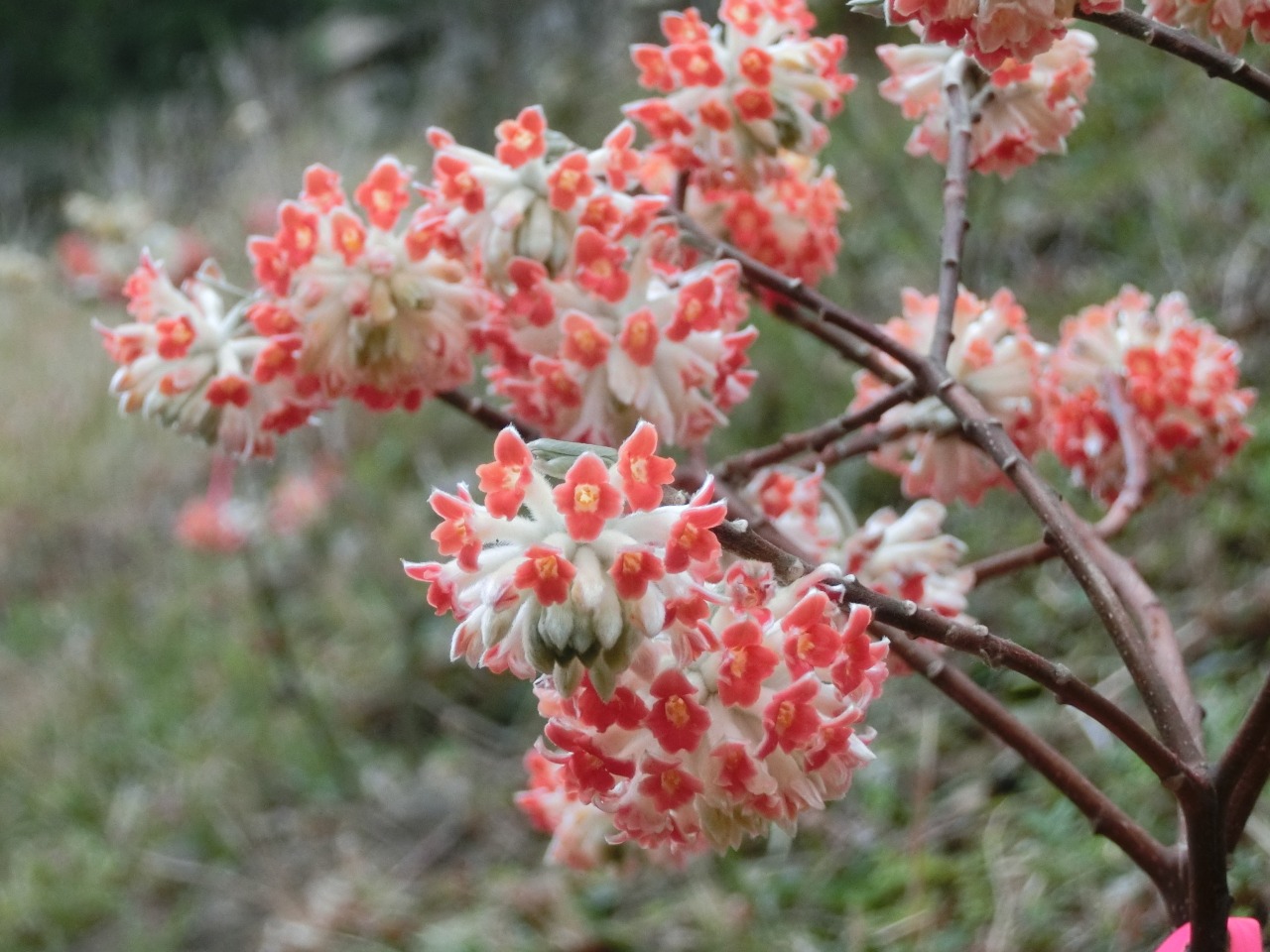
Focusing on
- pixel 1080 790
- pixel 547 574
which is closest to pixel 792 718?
pixel 547 574

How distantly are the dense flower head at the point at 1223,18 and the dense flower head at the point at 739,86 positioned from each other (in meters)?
0.27

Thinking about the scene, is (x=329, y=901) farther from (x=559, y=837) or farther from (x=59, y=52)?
(x=59, y=52)

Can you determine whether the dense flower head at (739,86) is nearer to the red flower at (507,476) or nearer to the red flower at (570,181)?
the red flower at (570,181)

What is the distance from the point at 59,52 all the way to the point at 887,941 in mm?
10098

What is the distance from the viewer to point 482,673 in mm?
2738

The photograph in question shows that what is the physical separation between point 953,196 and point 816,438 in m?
0.21

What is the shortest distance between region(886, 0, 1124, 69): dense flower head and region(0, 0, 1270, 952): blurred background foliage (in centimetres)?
70

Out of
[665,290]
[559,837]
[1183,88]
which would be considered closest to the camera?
[665,290]

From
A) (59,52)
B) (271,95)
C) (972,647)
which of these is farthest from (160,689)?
(59,52)

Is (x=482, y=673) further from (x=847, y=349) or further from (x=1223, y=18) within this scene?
(x=1223, y=18)

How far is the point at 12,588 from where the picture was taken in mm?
4574

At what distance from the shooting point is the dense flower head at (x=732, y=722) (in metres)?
0.50

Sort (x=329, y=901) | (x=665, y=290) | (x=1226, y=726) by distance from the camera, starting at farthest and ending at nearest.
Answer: (x=329, y=901), (x=1226, y=726), (x=665, y=290)

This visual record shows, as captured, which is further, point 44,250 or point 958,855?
point 44,250
